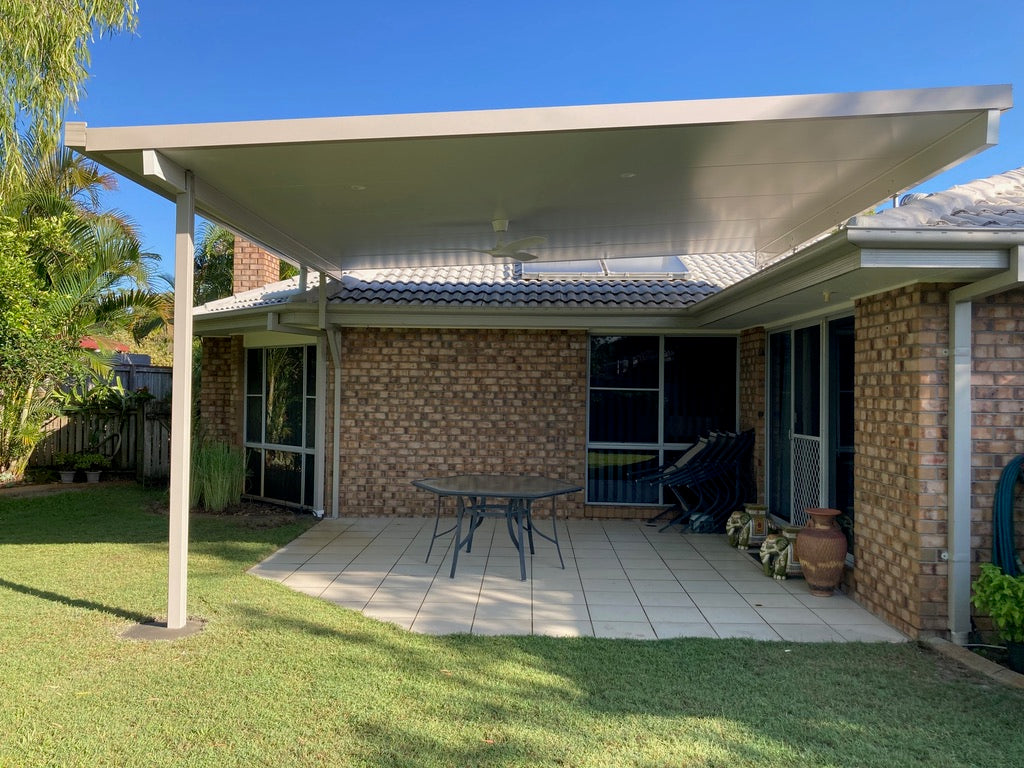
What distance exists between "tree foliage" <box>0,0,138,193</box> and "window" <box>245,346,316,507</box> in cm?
422

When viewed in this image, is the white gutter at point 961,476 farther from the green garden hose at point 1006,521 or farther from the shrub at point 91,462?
the shrub at point 91,462

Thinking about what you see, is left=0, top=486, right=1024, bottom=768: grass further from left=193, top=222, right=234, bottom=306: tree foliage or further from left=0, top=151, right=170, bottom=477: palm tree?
left=193, top=222, right=234, bottom=306: tree foliage

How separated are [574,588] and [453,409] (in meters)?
3.77

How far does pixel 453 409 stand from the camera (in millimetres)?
9305

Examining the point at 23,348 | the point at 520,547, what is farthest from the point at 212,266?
the point at 520,547

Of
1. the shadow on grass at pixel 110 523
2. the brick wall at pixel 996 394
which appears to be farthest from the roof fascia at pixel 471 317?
the brick wall at pixel 996 394

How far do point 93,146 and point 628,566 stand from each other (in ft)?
17.7

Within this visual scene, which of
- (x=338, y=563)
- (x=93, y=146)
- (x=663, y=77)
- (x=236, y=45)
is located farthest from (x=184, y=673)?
(x=663, y=77)

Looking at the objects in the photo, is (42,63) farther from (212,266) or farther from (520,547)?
(212,266)

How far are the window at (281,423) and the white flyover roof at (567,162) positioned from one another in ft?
10.4

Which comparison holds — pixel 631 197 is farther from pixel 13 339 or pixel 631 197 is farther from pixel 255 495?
pixel 13 339

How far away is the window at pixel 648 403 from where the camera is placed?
30.5 ft

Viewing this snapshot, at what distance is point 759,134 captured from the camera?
14.3 ft

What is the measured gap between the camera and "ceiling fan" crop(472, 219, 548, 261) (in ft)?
21.5
